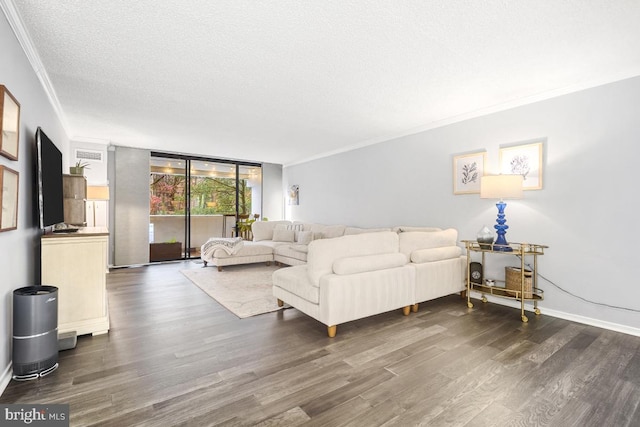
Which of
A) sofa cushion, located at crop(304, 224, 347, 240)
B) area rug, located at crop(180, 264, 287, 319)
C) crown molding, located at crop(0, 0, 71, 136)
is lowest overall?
area rug, located at crop(180, 264, 287, 319)

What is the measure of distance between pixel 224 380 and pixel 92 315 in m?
1.63

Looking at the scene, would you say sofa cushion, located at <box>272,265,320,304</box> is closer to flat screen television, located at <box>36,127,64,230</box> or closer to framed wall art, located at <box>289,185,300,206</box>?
flat screen television, located at <box>36,127,64,230</box>

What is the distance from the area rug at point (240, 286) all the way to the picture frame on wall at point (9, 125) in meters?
2.31

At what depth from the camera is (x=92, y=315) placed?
2703mm

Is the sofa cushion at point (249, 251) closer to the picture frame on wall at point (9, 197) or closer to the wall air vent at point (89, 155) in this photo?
the wall air vent at point (89, 155)

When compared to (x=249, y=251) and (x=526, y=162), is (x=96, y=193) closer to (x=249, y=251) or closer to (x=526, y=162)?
(x=249, y=251)

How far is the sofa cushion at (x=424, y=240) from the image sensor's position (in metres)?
3.49

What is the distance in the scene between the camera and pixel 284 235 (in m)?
6.72

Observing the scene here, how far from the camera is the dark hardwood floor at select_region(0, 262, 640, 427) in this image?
166cm

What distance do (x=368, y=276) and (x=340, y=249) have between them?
39 centimetres

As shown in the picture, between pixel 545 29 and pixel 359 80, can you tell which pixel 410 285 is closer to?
pixel 359 80

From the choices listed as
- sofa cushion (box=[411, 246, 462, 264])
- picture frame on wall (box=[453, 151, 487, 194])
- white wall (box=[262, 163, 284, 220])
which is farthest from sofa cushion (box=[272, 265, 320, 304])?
→ white wall (box=[262, 163, 284, 220])

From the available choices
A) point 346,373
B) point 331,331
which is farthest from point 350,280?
point 346,373

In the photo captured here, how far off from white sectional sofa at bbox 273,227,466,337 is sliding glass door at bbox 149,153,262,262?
15.6ft
